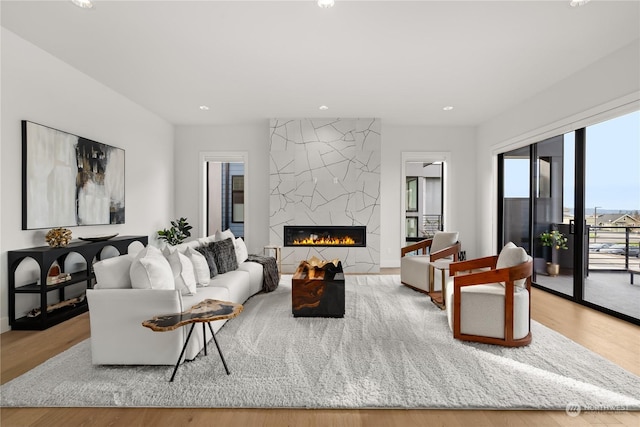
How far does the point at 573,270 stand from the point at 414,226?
14.2 feet

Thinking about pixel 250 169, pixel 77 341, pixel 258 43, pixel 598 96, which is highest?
pixel 258 43

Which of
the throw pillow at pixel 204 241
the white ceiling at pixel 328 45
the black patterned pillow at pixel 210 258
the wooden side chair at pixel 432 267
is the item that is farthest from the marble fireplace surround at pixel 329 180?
the black patterned pillow at pixel 210 258

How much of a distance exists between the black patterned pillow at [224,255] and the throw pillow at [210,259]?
72mm

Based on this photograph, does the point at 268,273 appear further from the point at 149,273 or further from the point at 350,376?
the point at 350,376

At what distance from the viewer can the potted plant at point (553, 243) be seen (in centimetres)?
474

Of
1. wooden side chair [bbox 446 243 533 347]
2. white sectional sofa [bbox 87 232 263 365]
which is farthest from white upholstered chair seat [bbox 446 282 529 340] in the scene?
white sectional sofa [bbox 87 232 263 365]

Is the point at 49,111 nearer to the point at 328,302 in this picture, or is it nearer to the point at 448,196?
the point at 328,302

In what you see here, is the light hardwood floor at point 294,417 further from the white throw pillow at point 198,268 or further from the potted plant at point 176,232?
the potted plant at point 176,232

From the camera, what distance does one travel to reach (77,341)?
3.10m

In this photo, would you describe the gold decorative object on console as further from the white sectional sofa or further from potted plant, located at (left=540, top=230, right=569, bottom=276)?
potted plant, located at (left=540, top=230, right=569, bottom=276)

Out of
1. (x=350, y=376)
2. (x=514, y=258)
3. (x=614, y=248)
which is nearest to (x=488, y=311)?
(x=514, y=258)

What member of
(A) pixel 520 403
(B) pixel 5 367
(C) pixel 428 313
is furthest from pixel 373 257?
(B) pixel 5 367

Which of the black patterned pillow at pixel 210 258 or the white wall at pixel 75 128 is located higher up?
the white wall at pixel 75 128

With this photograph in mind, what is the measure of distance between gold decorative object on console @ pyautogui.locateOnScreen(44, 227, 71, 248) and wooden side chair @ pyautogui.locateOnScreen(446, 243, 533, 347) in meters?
4.03
